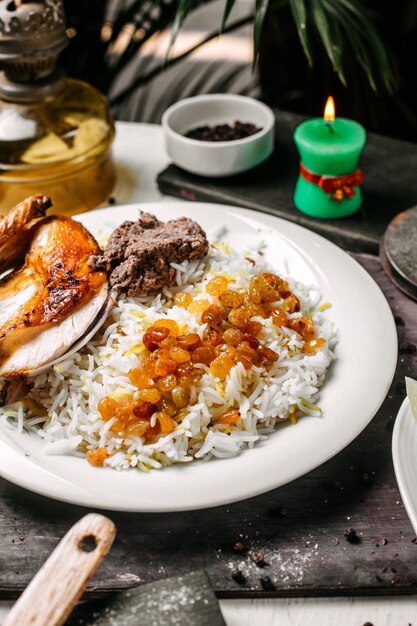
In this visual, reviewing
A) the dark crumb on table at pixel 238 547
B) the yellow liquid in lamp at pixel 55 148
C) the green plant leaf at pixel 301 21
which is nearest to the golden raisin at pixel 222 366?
the dark crumb on table at pixel 238 547

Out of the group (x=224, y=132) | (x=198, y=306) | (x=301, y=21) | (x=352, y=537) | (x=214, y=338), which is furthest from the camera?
(x=224, y=132)

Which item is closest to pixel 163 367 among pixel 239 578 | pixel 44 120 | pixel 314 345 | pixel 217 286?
pixel 217 286

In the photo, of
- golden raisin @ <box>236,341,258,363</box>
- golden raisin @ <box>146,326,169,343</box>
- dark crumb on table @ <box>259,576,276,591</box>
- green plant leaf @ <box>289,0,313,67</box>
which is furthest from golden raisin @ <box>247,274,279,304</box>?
green plant leaf @ <box>289,0,313,67</box>

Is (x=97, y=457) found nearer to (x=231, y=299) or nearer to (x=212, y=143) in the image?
(x=231, y=299)

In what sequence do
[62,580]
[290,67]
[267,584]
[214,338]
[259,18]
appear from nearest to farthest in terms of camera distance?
1. [62,580]
2. [267,584]
3. [214,338]
4. [259,18]
5. [290,67]

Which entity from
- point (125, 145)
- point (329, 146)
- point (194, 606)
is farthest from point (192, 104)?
point (194, 606)
